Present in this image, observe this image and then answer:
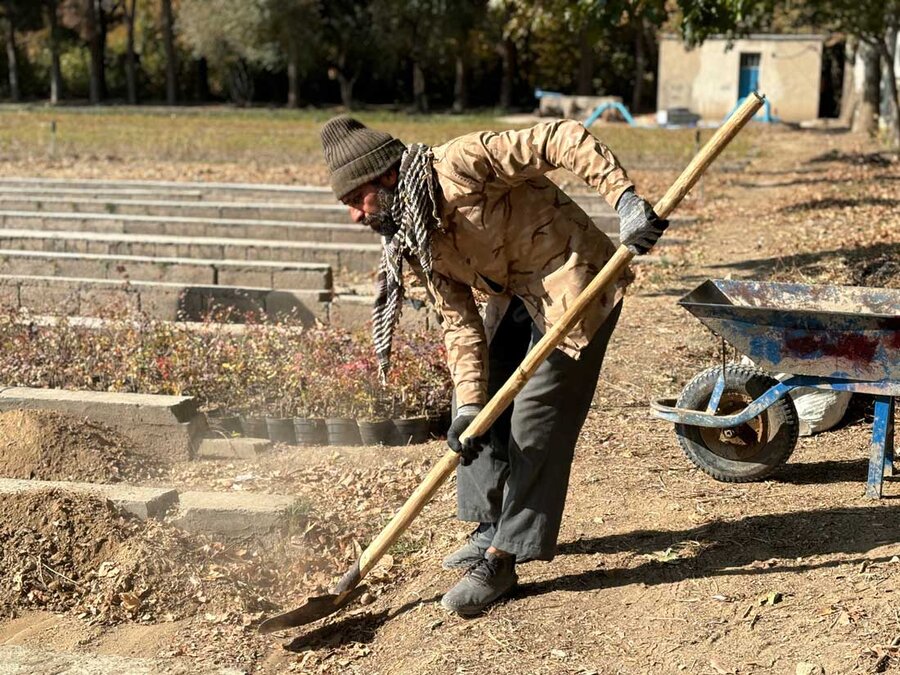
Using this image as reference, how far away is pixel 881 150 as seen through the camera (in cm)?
2292

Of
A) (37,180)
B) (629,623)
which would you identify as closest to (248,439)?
(629,623)

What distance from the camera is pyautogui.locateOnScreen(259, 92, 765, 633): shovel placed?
3.72 meters

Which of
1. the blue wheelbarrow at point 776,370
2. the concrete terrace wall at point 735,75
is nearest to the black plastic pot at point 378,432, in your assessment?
the blue wheelbarrow at point 776,370

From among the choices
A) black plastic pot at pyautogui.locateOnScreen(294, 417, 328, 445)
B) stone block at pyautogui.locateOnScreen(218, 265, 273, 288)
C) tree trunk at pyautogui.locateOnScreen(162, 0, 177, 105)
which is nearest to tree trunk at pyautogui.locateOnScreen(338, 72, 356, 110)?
tree trunk at pyautogui.locateOnScreen(162, 0, 177, 105)

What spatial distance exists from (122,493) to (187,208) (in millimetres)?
9034

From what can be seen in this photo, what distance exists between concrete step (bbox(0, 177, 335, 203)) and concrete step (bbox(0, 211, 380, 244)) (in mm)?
2412

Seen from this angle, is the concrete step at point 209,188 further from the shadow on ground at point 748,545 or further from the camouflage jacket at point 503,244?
the camouflage jacket at point 503,244

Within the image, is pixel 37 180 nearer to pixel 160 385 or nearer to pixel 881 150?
pixel 160 385

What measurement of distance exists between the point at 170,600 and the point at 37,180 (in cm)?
1347

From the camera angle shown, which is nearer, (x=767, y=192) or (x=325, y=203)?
(x=325, y=203)

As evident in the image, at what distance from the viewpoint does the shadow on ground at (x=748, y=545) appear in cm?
434

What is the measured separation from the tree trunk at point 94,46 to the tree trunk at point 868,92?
103 ft

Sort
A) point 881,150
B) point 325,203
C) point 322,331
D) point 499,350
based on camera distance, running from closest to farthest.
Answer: point 499,350 → point 322,331 → point 325,203 → point 881,150

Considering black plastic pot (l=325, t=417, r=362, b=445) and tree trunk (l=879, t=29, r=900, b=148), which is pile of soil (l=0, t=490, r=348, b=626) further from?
tree trunk (l=879, t=29, r=900, b=148)
